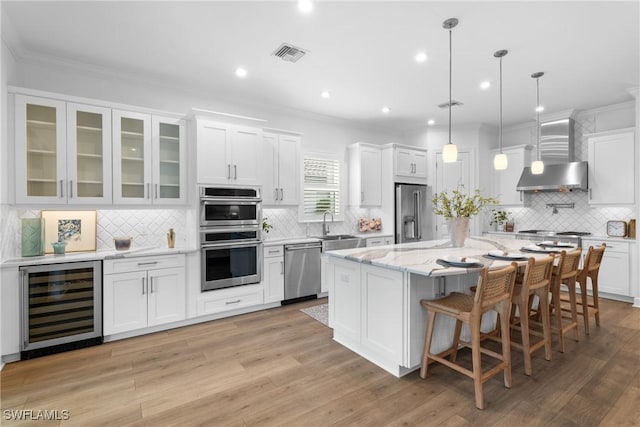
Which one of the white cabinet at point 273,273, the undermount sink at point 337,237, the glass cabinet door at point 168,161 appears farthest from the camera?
the undermount sink at point 337,237

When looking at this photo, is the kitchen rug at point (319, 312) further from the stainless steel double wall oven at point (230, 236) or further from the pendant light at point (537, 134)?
the pendant light at point (537, 134)

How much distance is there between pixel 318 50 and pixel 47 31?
8.14 feet

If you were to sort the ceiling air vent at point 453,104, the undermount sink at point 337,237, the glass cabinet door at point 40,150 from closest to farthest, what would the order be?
the glass cabinet door at point 40,150 → the ceiling air vent at point 453,104 → the undermount sink at point 337,237

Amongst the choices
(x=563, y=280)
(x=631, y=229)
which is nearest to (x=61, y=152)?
(x=563, y=280)

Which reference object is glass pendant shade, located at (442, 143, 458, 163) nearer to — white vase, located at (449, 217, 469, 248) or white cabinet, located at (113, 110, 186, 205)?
white vase, located at (449, 217, 469, 248)

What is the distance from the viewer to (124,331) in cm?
336

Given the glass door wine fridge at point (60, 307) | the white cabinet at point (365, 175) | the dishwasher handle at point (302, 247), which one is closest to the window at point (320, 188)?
the white cabinet at point (365, 175)

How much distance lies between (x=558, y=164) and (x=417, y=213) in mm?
2392

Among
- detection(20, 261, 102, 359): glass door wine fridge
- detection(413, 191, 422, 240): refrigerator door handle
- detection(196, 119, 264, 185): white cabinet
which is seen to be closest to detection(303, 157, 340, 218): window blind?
detection(196, 119, 264, 185): white cabinet

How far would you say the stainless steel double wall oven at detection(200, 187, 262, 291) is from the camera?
386 centimetres

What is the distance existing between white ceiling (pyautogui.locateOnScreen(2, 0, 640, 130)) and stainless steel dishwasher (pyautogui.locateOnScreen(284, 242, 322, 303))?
2191mm

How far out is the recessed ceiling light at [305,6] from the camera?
2510 millimetres

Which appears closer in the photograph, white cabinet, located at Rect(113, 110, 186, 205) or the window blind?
white cabinet, located at Rect(113, 110, 186, 205)

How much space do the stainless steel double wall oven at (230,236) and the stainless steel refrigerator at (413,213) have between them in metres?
2.69
